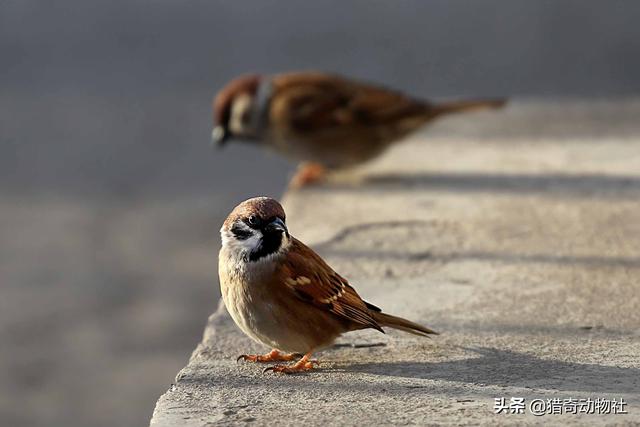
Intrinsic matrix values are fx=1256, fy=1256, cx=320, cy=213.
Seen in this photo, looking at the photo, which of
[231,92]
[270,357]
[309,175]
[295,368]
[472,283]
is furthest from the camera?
[231,92]

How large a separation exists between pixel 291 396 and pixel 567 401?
0.77 m

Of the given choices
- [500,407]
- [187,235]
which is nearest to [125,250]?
[187,235]

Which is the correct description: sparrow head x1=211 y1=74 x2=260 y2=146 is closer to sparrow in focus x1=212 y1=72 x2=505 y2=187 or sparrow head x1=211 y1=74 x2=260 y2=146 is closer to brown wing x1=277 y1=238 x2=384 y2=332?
sparrow in focus x1=212 y1=72 x2=505 y2=187

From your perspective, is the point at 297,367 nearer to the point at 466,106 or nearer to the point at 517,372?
the point at 517,372

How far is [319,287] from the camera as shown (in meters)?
3.77

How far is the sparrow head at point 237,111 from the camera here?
260 inches

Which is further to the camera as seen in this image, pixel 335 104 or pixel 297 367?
pixel 335 104

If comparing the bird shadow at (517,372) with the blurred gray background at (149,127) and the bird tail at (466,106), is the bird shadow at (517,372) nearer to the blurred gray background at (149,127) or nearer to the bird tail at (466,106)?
the blurred gray background at (149,127)

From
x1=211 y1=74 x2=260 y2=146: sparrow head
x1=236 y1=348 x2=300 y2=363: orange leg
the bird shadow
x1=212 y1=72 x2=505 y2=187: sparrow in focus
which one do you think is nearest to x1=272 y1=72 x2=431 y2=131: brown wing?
x1=212 y1=72 x2=505 y2=187: sparrow in focus

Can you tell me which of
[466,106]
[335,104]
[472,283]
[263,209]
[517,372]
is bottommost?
[517,372]

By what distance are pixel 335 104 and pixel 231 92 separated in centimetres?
56

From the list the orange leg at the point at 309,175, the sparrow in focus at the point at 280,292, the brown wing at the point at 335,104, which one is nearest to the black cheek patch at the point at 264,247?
the sparrow in focus at the point at 280,292

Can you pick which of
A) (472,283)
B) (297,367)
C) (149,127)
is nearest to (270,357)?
(297,367)

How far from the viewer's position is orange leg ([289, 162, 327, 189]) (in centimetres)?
645
